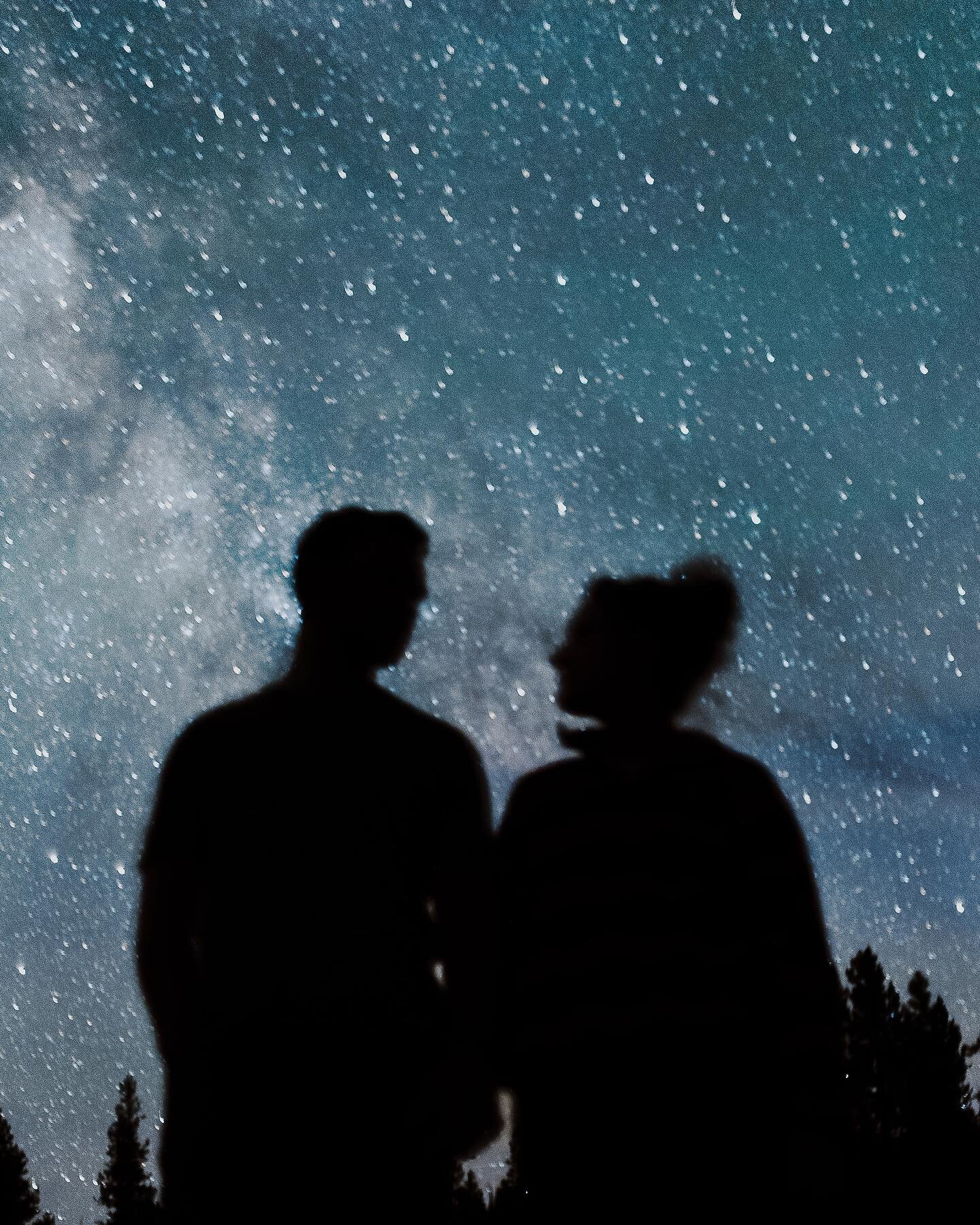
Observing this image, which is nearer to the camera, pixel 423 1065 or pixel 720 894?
pixel 423 1065

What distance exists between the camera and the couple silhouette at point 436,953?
2.03 m

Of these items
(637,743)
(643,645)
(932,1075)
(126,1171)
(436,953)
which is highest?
(643,645)

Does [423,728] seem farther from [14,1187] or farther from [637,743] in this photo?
[14,1187]

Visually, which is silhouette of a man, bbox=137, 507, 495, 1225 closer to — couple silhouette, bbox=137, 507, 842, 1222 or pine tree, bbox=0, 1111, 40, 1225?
couple silhouette, bbox=137, 507, 842, 1222

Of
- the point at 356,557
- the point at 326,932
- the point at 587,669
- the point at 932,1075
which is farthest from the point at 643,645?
the point at 932,1075

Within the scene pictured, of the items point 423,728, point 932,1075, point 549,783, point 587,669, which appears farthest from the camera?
point 932,1075

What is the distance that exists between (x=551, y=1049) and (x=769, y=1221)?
0.55 m

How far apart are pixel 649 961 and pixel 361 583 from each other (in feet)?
3.53

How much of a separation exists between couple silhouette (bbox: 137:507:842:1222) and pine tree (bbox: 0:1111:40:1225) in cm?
5564

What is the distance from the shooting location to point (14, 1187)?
159 ft

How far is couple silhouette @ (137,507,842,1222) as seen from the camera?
2025 millimetres

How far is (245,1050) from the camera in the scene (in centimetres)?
203

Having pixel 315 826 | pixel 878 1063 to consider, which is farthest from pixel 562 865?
pixel 878 1063

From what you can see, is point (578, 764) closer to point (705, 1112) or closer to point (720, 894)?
point (720, 894)
